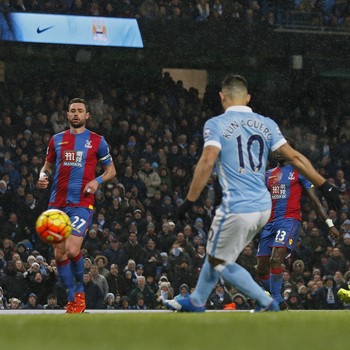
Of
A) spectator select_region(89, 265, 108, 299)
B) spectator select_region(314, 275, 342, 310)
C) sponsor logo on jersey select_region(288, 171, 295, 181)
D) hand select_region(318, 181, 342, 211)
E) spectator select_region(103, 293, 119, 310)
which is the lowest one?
spectator select_region(314, 275, 342, 310)

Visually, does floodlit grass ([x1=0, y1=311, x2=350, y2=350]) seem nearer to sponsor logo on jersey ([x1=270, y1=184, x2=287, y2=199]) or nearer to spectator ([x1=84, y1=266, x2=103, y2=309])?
sponsor logo on jersey ([x1=270, y1=184, x2=287, y2=199])

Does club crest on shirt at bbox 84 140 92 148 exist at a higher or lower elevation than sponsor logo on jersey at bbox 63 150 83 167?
higher

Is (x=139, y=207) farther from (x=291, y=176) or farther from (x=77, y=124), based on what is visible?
(x=77, y=124)

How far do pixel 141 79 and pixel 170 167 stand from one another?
668 cm

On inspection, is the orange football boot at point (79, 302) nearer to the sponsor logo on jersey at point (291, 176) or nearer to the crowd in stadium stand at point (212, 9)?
the sponsor logo on jersey at point (291, 176)

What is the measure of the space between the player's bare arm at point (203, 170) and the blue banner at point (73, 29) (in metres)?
20.8

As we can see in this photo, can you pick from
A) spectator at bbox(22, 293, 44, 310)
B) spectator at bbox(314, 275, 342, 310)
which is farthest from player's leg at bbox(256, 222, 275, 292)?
spectator at bbox(314, 275, 342, 310)

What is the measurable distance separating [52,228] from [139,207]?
13.3m

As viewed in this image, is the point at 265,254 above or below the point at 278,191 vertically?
below

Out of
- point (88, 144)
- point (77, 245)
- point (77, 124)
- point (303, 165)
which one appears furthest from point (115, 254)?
point (303, 165)

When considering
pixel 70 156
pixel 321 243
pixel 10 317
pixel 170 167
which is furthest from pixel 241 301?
pixel 10 317

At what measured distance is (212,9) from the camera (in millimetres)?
32219

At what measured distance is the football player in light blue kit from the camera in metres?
9.18

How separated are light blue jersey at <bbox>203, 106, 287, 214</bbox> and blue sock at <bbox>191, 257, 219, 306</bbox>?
1.77 feet
